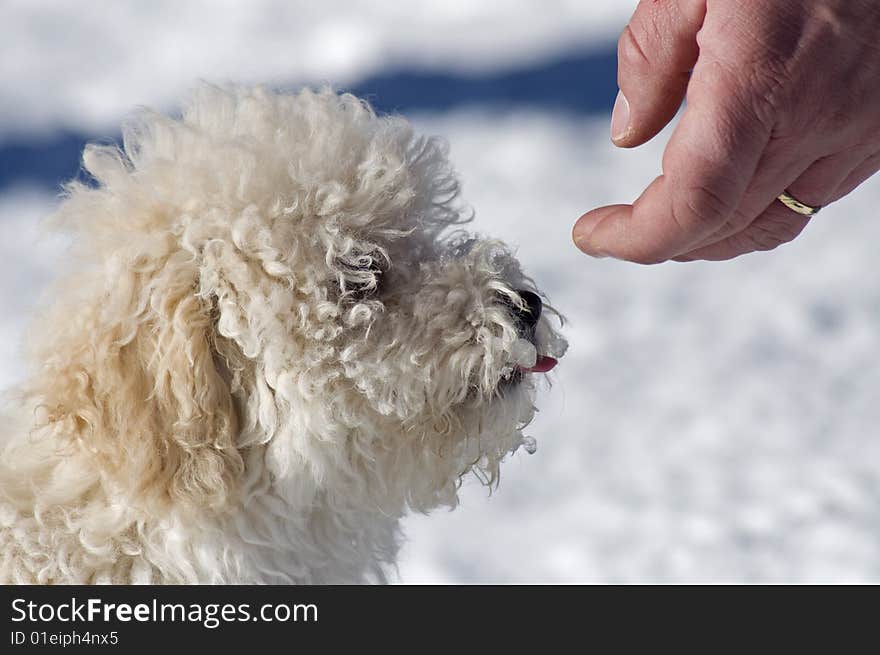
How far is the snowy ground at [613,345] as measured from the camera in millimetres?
3613

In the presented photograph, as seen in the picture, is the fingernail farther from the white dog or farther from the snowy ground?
the snowy ground

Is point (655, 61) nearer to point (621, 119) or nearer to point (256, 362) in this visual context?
point (621, 119)

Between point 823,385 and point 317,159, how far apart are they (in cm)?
299

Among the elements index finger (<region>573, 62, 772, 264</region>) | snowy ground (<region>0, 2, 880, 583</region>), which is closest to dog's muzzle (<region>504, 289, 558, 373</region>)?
index finger (<region>573, 62, 772, 264</region>)

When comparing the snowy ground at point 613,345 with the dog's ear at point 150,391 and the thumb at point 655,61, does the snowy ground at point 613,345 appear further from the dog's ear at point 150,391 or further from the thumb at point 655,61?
the thumb at point 655,61

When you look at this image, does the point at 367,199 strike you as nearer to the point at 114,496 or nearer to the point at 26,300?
the point at 114,496

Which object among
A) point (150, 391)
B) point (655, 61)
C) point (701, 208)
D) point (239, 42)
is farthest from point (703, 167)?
point (239, 42)

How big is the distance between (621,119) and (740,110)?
1.19ft

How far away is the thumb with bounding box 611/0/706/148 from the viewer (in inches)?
64.3

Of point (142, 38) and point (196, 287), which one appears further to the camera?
point (142, 38)

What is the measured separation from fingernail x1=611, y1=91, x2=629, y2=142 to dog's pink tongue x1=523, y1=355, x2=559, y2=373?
0.54m

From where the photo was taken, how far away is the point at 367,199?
2.06m

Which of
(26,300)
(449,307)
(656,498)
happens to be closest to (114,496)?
(449,307)

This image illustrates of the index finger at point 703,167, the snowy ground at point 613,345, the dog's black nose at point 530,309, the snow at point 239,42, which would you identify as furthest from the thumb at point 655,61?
the snow at point 239,42
